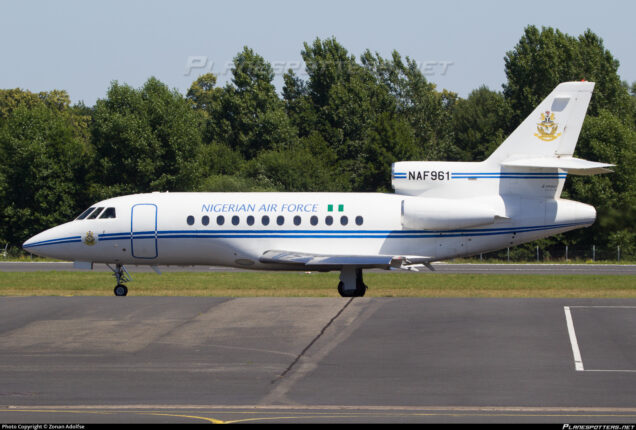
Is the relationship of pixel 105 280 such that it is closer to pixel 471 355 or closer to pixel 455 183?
pixel 455 183

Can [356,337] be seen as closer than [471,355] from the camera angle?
No

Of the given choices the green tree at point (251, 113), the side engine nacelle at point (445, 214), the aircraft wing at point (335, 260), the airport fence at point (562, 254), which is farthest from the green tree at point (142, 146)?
the side engine nacelle at point (445, 214)

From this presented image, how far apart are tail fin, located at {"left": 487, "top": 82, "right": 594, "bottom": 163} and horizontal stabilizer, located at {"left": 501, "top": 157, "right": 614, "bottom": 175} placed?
219 mm

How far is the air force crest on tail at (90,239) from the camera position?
3139 centimetres

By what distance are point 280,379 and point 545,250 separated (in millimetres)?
45073

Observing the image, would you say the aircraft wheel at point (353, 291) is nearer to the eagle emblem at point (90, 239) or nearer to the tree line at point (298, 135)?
the eagle emblem at point (90, 239)

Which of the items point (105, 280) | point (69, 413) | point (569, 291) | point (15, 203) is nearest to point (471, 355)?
point (69, 413)

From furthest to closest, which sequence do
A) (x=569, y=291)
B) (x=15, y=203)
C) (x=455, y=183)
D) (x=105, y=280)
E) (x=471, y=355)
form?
(x=15, y=203) < (x=105, y=280) < (x=569, y=291) < (x=455, y=183) < (x=471, y=355)

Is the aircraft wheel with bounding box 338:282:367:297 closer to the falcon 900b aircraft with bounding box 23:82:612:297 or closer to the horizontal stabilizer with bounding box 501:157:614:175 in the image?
the falcon 900b aircraft with bounding box 23:82:612:297

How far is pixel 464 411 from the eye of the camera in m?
13.0

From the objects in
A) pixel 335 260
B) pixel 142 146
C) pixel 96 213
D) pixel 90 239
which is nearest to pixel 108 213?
pixel 96 213

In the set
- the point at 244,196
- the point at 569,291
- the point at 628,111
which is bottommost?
the point at 569,291

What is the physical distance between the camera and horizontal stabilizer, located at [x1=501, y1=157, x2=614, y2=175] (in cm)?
2829

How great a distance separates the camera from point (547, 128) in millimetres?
29906
